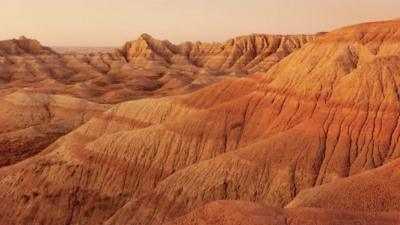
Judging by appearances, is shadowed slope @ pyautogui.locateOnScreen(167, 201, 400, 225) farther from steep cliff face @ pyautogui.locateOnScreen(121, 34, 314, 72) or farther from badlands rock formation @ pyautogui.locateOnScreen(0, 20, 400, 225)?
steep cliff face @ pyautogui.locateOnScreen(121, 34, 314, 72)

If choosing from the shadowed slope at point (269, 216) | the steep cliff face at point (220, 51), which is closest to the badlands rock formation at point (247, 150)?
the shadowed slope at point (269, 216)

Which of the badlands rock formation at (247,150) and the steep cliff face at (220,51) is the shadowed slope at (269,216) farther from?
the steep cliff face at (220,51)

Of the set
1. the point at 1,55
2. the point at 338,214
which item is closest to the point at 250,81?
the point at 338,214

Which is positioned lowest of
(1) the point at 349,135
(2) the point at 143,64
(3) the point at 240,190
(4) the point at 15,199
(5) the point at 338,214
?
(2) the point at 143,64

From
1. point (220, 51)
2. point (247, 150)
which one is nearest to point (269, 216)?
point (247, 150)

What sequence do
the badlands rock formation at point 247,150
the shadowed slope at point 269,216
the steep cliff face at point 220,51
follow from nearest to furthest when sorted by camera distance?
the shadowed slope at point 269,216, the badlands rock formation at point 247,150, the steep cliff face at point 220,51

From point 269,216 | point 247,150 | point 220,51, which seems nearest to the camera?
point 269,216

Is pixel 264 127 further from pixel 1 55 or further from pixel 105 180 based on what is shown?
pixel 1 55

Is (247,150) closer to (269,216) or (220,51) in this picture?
(269,216)
